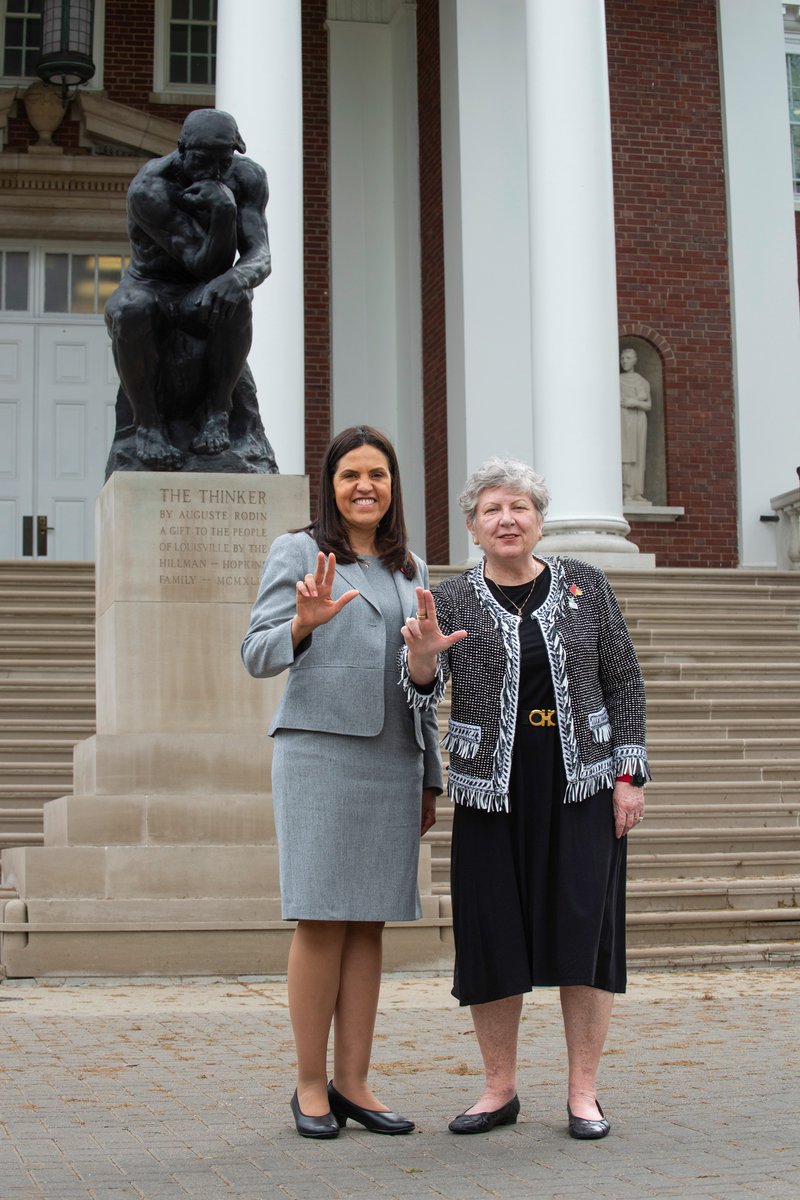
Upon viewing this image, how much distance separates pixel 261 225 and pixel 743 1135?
532 centimetres

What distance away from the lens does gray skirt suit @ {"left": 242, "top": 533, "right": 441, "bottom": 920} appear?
3996 millimetres

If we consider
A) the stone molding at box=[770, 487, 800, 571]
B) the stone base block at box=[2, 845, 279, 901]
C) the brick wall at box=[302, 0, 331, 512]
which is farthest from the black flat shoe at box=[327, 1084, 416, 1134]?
the brick wall at box=[302, 0, 331, 512]

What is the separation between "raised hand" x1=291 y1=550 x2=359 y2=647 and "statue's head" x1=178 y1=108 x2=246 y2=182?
4343mm

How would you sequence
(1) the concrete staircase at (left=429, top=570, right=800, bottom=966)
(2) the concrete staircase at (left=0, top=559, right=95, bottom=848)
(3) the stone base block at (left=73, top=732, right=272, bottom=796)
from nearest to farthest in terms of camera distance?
(3) the stone base block at (left=73, top=732, right=272, bottom=796)
(1) the concrete staircase at (left=429, top=570, right=800, bottom=966)
(2) the concrete staircase at (left=0, top=559, right=95, bottom=848)

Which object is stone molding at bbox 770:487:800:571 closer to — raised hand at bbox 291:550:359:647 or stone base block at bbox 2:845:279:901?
stone base block at bbox 2:845:279:901

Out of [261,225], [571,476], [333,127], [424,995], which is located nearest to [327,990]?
[424,995]

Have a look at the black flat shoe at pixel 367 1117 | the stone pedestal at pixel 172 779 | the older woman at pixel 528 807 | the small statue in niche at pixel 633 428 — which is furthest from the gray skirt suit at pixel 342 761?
the small statue in niche at pixel 633 428

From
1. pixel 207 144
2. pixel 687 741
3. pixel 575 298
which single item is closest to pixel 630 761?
pixel 207 144

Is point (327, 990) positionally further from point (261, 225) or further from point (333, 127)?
point (333, 127)

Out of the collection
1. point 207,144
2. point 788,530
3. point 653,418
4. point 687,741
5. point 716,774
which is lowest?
point 716,774

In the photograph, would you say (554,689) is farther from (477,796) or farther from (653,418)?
(653,418)

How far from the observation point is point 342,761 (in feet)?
13.3

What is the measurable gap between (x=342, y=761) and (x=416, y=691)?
24 centimetres

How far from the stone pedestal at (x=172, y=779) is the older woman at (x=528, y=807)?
2983 millimetres
